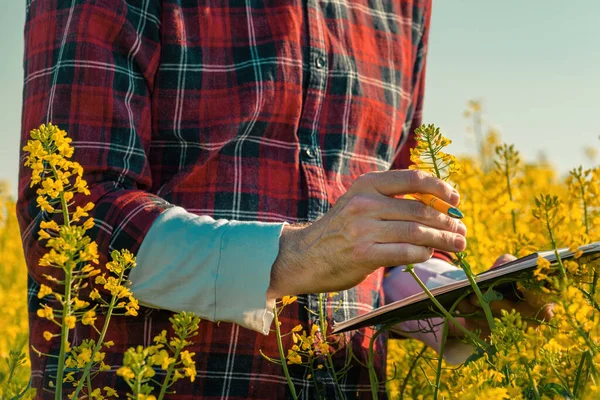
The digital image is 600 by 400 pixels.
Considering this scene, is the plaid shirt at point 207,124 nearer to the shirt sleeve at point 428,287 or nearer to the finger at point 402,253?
the shirt sleeve at point 428,287

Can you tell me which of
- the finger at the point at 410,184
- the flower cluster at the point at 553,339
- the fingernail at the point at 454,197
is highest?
the finger at the point at 410,184

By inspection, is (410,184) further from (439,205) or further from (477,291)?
(477,291)

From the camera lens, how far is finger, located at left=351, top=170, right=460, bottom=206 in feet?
4.24

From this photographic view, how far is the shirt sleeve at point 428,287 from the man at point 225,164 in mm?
85

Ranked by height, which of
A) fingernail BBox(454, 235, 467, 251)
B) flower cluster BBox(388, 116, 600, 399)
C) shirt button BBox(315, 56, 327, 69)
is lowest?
flower cluster BBox(388, 116, 600, 399)

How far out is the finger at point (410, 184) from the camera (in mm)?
1292

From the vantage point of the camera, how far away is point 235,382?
183 centimetres

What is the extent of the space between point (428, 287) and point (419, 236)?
76cm

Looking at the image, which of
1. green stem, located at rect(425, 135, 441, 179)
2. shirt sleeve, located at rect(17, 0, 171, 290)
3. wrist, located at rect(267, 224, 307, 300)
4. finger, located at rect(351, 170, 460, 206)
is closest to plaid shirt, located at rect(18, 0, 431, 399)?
shirt sleeve, located at rect(17, 0, 171, 290)

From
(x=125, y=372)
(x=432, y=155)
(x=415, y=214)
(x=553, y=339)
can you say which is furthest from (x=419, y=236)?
(x=125, y=372)

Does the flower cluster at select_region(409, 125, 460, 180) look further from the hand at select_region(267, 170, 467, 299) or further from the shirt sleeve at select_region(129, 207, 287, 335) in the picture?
the shirt sleeve at select_region(129, 207, 287, 335)

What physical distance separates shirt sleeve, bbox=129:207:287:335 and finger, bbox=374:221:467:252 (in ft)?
0.82

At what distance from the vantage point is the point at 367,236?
1400 millimetres

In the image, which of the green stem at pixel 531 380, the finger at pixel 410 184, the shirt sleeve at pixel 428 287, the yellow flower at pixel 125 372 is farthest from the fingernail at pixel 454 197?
the shirt sleeve at pixel 428 287
